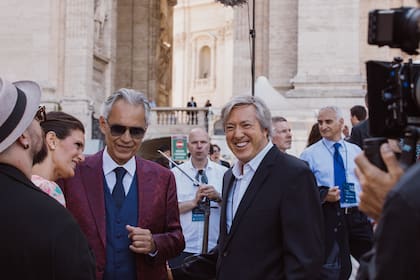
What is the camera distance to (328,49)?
21.1 meters

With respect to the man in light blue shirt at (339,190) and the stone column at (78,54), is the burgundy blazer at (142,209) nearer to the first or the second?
the man in light blue shirt at (339,190)

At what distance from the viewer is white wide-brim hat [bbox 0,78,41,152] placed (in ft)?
8.66

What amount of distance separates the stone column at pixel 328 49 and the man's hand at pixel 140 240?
17.2m

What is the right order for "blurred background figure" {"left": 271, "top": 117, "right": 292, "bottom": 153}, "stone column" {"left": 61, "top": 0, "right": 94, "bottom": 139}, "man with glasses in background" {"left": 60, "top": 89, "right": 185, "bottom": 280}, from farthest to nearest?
"stone column" {"left": 61, "top": 0, "right": 94, "bottom": 139}, "blurred background figure" {"left": 271, "top": 117, "right": 292, "bottom": 153}, "man with glasses in background" {"left": 60, "top": 89, "right": 185, "bottom": 280}

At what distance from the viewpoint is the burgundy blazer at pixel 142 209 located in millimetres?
4047

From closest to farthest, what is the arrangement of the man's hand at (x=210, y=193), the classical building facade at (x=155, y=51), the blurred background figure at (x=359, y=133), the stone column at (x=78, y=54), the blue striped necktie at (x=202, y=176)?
the man's hand at (x=210, y=193) < the blue striped necktie at (x=202, y=176) < the blurred background figure at (x=359, y=133) < the classical building facade at (x=155, y=51) < the stone column at (x=78, y=54)

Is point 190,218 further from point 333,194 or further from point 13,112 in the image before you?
point 13,112

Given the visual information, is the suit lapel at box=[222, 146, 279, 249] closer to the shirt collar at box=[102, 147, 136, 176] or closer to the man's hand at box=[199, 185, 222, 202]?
the shirt collar at box=[102, 147, 136, 176]

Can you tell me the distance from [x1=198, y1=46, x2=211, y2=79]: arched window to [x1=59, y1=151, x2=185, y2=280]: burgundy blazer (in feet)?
185

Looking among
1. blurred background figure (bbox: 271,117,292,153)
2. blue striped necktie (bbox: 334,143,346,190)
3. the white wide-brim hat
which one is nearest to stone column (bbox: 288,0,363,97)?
blurred background figure (bbox: 271,117,292,153)

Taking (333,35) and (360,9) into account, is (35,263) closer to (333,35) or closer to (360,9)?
(333,35)

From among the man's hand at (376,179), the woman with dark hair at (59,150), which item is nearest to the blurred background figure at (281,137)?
the woman with dark hair at (59,150)

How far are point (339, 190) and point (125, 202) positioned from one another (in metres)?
3.07

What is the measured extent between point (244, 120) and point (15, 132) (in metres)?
1.76
